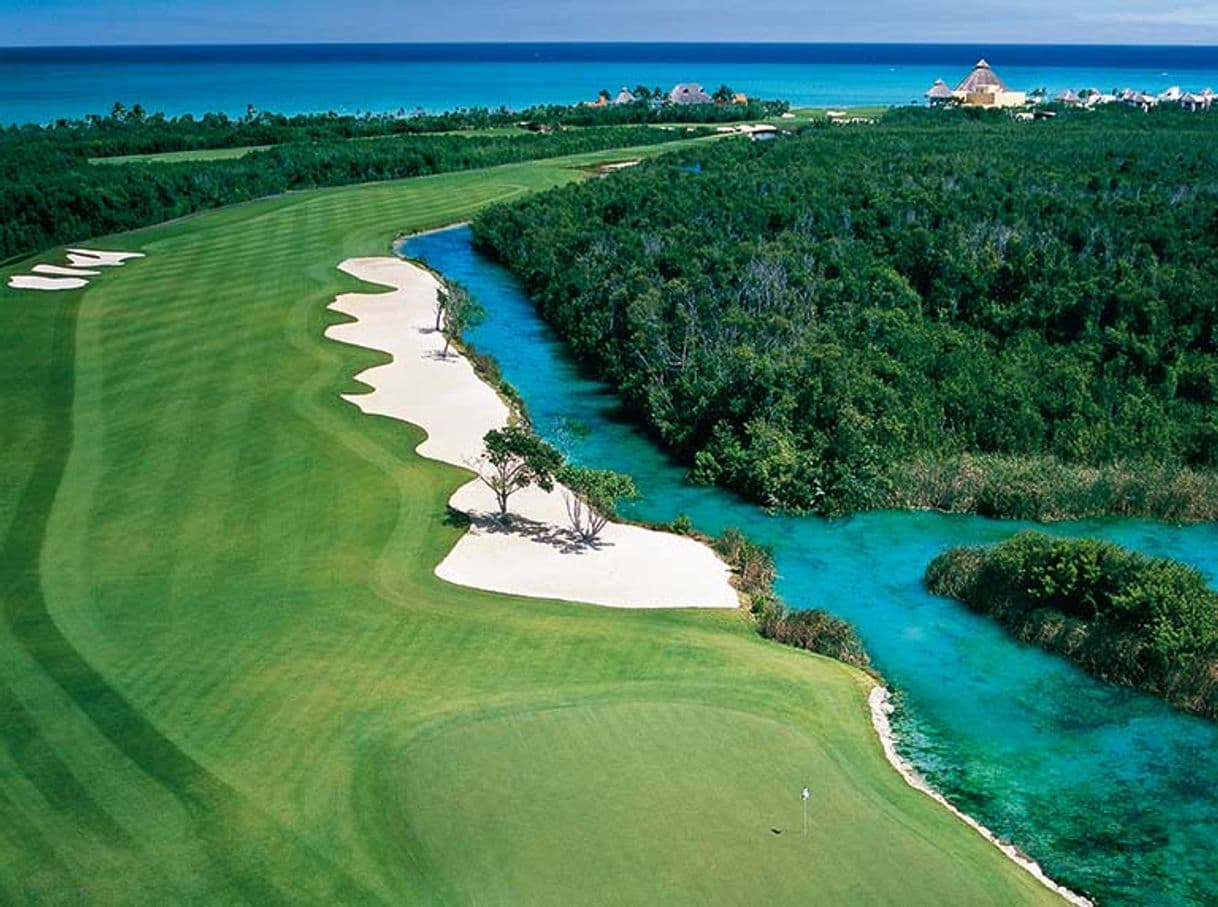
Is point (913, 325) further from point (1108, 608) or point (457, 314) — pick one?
point (1108, 608)

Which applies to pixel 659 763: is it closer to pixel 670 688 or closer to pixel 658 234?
pixel 670 688

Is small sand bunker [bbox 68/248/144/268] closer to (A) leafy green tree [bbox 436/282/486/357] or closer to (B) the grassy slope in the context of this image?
(A) leafy green tree [bbox 436/282/486/357]

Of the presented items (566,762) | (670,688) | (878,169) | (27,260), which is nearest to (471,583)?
(670,688)

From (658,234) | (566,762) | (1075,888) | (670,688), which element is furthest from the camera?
(658,234)

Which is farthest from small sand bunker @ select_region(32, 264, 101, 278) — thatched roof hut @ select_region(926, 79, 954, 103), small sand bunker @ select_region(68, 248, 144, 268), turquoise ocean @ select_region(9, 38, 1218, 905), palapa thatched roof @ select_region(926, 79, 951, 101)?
palapa thatched roof @ select_region(926, 79, 951, 101)

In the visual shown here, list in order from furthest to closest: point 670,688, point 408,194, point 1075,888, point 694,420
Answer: point 408,194, point 694,420, point 670,688, point 1075,888

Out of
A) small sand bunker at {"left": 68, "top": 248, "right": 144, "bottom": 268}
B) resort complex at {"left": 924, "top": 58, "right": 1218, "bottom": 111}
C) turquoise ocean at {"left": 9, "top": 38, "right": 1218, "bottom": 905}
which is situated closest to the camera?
turquoise ocean at {"left": 9, "top": 38, "right": 1218, "bottom": 905}
